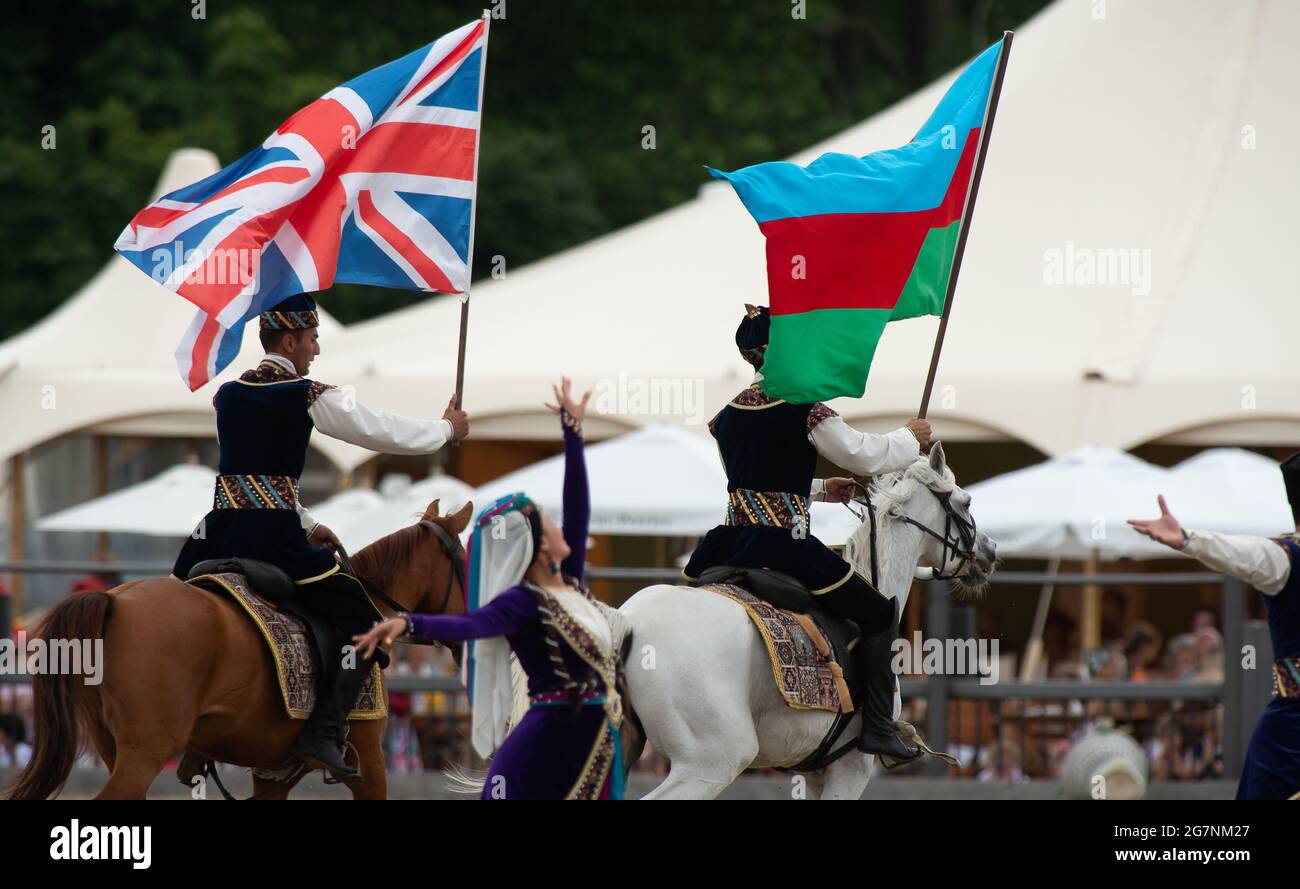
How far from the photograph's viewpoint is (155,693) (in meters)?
6.95

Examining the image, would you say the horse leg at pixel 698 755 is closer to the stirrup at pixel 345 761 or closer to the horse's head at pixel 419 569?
the horse's head at pixel 419 569

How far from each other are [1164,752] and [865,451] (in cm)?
613

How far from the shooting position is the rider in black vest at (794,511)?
7480 mm

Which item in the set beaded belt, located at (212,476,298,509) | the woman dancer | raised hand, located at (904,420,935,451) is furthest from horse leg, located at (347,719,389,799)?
raised hand, located at (904,420,935,451)

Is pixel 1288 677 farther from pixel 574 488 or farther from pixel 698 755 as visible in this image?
pixel 574 488

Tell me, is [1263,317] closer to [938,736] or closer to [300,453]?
[938,736]

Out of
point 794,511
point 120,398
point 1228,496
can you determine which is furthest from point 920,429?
point 120,398

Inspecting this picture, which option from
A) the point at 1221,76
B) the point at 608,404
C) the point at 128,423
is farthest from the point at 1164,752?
the point at 128,423

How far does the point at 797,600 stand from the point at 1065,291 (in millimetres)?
10342

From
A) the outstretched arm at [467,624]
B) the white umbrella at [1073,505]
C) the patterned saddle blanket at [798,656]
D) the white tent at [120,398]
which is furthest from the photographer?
the white tent at [120,398]
